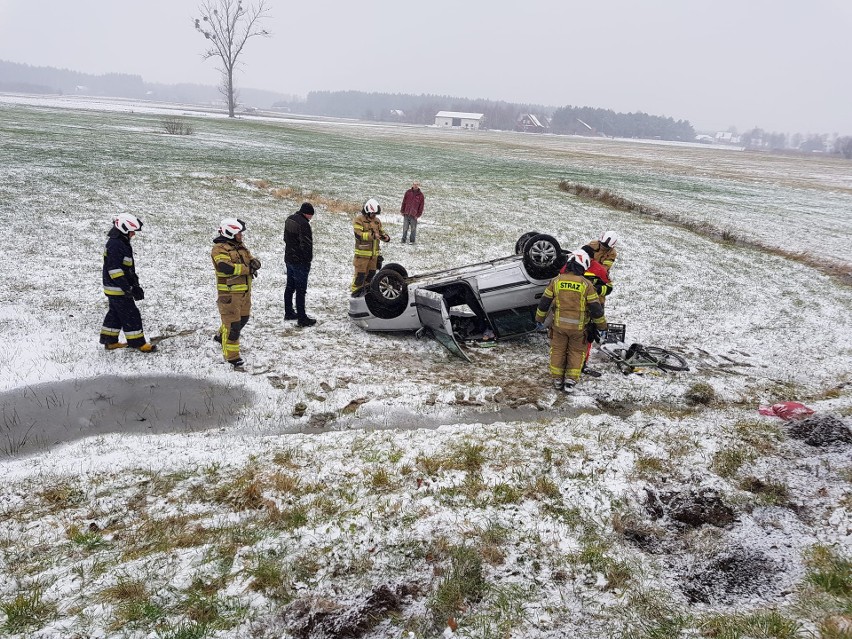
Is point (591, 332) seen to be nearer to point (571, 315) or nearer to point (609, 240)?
point (571, 315)

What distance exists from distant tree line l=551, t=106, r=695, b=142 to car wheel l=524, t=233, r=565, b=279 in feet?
533

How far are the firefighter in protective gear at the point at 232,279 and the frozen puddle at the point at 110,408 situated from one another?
2.17ft

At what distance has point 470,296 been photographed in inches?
320

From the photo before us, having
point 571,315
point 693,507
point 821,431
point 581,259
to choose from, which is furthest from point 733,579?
point 581,259

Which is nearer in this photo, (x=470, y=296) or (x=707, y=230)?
(x=470, y=296)

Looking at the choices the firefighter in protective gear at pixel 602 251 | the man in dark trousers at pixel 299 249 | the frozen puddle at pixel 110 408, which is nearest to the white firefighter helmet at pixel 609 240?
the firefighter in protective gear at pixel 602 251

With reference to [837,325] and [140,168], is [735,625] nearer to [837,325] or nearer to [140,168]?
[837,325]

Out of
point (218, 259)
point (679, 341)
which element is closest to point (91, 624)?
point (218, 259)

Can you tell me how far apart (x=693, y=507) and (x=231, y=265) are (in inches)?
235

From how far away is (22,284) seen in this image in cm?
909

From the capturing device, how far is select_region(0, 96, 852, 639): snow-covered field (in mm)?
3344

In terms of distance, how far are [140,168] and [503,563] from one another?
23.2m

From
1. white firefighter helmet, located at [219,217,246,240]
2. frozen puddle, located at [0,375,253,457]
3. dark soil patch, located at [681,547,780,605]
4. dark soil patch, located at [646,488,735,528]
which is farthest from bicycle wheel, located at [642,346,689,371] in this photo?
white firefighter helmet, located at [219,217,246,240]

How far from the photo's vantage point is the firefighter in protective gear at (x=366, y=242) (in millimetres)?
9062
